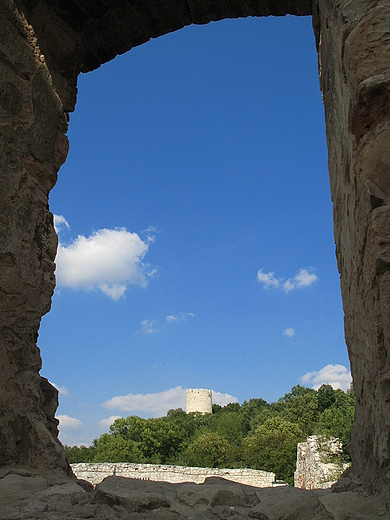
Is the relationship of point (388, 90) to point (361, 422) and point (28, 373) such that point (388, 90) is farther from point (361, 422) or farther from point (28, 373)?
point (28, 373)

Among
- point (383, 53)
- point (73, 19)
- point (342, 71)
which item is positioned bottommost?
point (383, 53)

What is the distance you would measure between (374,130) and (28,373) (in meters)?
2.55

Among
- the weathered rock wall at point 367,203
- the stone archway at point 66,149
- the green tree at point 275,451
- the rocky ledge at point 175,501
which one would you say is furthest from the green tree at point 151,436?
the weathered rock wall at point 367,203

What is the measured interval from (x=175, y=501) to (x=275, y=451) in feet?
87.0

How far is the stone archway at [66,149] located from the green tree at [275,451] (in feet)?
82.4

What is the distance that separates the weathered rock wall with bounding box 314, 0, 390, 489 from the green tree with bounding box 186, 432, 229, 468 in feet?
89.4

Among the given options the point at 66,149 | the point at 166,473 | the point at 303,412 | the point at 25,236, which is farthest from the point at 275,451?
the point at 25,236

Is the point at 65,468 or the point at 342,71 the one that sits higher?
the point at 342,71

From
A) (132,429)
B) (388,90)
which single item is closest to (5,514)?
(388,90)

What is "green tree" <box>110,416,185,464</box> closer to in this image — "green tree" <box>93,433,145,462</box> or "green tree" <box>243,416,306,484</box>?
"green tree" <box>93,433,145,462</box>

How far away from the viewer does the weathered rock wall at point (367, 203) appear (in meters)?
1.71

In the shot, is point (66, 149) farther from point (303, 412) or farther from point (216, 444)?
point (303, 412)

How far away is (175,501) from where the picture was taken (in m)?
2.28

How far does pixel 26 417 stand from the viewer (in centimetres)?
288
